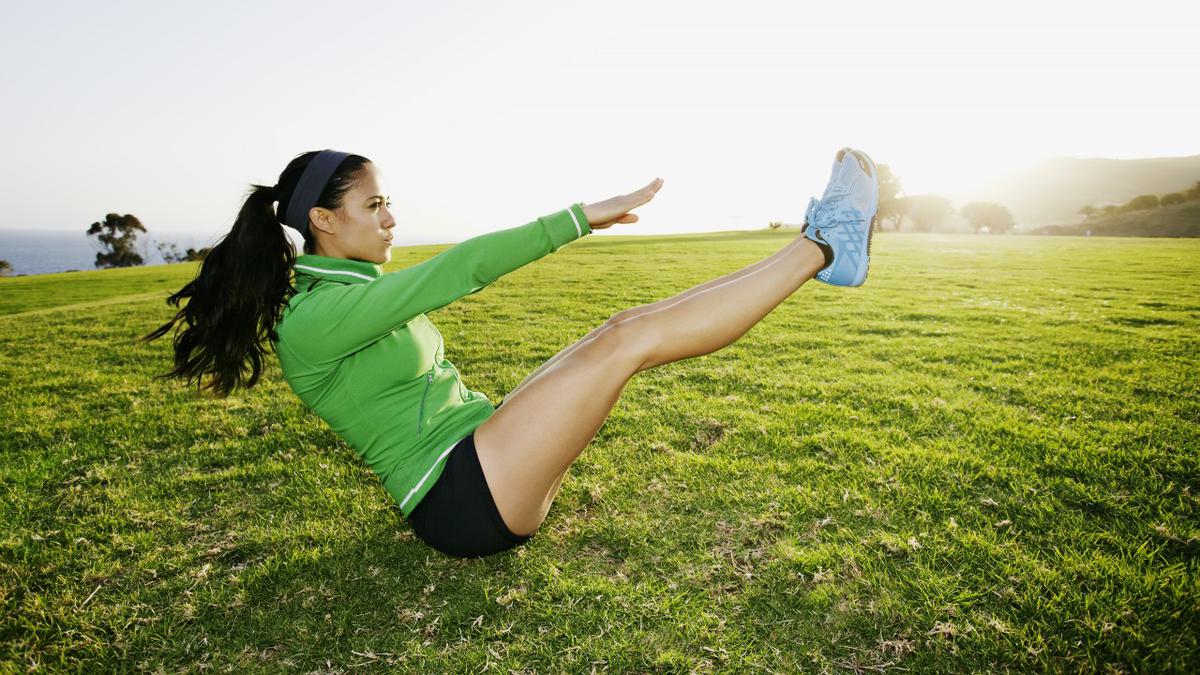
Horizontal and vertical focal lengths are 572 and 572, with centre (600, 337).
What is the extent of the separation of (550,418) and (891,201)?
88.1 meters

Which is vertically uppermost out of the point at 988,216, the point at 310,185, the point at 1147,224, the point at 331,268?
the point at 988,216

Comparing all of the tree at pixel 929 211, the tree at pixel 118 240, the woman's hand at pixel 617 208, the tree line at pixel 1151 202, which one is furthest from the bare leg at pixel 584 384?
the tree at pixel 929 211

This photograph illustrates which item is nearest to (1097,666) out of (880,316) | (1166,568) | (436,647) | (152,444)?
(1166,568)

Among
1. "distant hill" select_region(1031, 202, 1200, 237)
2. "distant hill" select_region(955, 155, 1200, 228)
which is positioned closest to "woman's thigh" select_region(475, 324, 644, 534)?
"distant hill" select_region(1031, 202, 1200, 237)

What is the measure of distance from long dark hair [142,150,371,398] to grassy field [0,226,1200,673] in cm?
125

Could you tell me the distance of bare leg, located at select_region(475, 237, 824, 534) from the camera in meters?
2.62

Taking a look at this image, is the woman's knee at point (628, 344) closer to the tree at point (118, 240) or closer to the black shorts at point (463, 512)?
the black shorts at point (463, 512)

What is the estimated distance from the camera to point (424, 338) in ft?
10.1

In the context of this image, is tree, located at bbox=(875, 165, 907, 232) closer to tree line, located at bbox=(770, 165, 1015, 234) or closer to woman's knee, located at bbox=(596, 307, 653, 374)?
tree line, located at bbox=(770, 165, 1015, 234)

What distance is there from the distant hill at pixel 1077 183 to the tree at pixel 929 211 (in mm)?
19840

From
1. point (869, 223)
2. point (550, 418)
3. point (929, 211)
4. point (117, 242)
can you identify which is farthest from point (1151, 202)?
point (117, 242)

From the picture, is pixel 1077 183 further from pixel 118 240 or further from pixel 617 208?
pixel 118 240

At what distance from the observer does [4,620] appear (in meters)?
2.83

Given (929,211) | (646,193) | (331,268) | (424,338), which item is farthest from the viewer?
(929,211)
